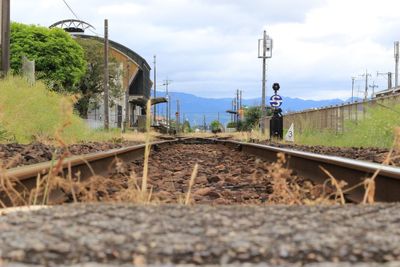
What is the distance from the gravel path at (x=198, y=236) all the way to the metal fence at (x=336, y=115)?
14.5m

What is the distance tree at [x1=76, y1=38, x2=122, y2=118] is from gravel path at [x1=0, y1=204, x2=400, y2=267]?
48615mm

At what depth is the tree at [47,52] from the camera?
150ft

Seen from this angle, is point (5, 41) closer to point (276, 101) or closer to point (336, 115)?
point (336, 115)

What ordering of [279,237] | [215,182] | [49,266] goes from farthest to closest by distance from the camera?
[215,182] < [279,237] < [49,266]

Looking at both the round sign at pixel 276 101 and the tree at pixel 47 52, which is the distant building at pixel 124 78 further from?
the round sign at pixel 276 101

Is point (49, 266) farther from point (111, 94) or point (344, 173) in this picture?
point (111, 94)

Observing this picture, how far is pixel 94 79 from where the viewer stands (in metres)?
54.5

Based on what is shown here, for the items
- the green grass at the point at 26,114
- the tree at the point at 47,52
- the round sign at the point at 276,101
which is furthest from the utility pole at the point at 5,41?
the tree at the point at 47,52

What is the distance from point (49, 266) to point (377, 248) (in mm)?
1239

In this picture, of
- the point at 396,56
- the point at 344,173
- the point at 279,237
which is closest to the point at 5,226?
the point at 279,237

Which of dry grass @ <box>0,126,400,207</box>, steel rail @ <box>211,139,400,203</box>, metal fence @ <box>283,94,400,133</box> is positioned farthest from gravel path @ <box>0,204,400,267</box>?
metal fence @ <box>283,94,400,133</box>

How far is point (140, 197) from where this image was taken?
12.4 feet

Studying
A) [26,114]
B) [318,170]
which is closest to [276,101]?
[26,114]

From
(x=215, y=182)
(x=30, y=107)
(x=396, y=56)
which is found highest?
(x=396, y=56)
